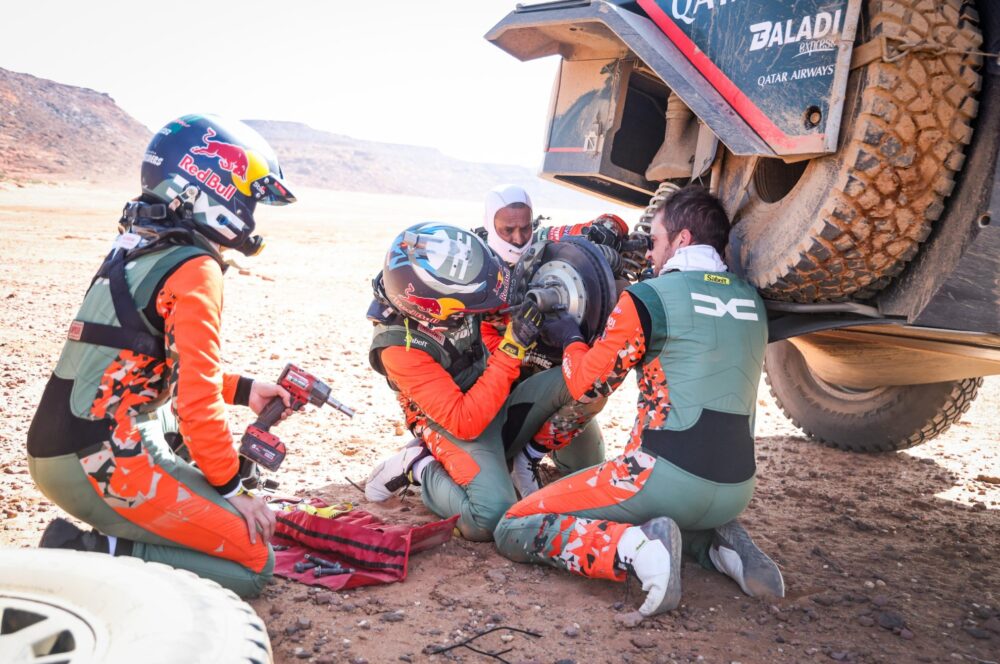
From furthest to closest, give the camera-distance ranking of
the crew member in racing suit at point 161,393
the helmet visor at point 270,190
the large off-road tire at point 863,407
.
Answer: the large off-road tire at point 863,407 → the helmet visor at point 270,190 → the crew member in racing suit at point 161,393

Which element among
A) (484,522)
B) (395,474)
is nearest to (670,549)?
(484,522)

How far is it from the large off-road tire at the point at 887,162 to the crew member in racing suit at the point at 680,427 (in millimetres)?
298

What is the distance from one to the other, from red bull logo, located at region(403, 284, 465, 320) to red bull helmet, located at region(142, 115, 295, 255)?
0.79 metres

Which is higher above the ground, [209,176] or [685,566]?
[209,176]

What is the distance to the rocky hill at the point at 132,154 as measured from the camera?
42.5m

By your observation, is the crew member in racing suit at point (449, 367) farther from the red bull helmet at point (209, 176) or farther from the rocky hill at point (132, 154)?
the rocky hill at point (132, 154)

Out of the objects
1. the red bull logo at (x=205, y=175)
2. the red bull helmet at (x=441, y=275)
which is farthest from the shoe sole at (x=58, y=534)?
the red bull helmet at (x=441, y=275)

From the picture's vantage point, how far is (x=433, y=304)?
12.9ft

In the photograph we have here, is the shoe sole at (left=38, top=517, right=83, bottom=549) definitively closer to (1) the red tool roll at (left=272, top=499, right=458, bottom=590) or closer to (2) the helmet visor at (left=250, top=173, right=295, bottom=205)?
(1) the red tool roll at (left=272, top=499, right=458, bottom=590)

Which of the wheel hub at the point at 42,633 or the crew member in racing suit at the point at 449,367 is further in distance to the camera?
the crew member in racing suit at the point at 449,367

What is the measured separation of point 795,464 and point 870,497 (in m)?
0.59

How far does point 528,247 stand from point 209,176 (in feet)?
5.83

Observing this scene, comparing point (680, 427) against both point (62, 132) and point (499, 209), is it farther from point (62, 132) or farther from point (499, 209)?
point (62, 132)

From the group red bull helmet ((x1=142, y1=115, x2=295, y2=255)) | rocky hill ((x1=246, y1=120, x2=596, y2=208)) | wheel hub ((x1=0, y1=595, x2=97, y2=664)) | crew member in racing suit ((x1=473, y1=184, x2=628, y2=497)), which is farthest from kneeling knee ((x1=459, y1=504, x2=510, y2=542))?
rocky hill ((x1=246, y1=120, x2=596, y2=208))
